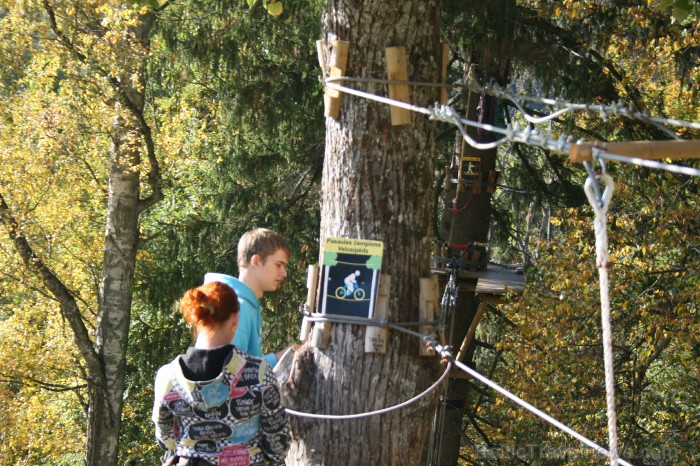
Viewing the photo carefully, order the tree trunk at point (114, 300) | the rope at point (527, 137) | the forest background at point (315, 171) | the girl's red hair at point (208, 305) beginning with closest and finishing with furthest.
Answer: the rope at point (527, 137) < the girl's red hair at point (208, 305) < the forest background at point (315, 171) < the tree trunk at point (114, 300)

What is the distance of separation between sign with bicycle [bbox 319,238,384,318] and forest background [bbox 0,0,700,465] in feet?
10.9

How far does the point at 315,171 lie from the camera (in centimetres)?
1128

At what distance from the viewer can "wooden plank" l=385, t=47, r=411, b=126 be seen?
3623 mm

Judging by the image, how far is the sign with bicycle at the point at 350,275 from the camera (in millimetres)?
3633

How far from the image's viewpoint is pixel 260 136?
11078 mm

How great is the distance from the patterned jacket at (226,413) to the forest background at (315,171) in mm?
4103

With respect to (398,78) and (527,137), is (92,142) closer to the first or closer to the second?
(398,78)

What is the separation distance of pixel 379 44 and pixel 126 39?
7608 mm

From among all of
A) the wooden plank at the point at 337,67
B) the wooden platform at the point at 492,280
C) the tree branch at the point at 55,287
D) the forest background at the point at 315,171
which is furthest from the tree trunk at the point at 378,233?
the tree branch at the point at 55,287

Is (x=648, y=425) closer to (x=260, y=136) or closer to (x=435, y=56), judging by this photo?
(x=260, y=136)

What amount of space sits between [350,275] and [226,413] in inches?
34.1

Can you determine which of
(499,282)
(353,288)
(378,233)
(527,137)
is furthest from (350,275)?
(499,282)

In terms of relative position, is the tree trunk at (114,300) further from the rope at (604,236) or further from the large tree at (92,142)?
the rope at (604,236)

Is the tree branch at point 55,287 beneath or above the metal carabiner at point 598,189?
beneath
